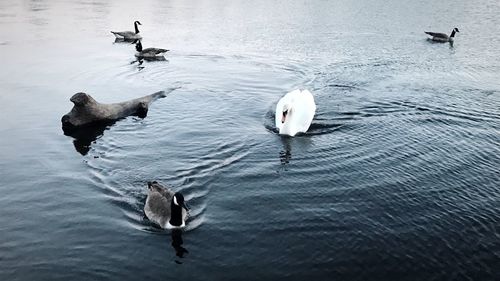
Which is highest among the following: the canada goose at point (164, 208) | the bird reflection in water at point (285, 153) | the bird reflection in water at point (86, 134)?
the canada goose at point (164, 208)

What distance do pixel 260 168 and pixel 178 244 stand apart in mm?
4558

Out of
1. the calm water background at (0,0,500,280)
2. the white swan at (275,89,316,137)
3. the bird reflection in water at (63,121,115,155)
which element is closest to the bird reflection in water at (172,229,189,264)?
the calm water background at (0,0,500,280)

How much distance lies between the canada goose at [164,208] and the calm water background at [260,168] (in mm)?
301

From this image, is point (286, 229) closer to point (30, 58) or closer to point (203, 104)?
point (203, 104)

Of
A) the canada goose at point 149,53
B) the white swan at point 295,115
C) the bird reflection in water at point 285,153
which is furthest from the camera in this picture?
the canada goose at point 149,53

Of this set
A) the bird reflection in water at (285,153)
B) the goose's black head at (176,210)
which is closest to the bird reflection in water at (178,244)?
the goose's black head at (176,210)

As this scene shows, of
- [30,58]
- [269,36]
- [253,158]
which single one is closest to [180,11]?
[269,36]

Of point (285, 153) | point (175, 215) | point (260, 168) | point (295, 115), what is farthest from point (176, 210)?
point (295, 115)

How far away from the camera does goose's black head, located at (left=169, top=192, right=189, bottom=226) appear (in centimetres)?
Answer: 1042

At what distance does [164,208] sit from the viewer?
1117 centimetres

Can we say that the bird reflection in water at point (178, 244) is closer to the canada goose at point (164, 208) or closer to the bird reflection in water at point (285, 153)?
the canada goose at point (164, 208)

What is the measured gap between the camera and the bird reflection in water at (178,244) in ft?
33.1

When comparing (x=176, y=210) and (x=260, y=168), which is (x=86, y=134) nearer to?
(x=260, y=168)

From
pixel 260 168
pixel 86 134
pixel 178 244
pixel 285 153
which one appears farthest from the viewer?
pixel 86 134
